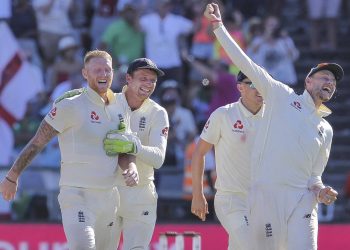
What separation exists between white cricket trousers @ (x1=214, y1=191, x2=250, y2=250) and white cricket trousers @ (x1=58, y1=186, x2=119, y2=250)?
1.13 m

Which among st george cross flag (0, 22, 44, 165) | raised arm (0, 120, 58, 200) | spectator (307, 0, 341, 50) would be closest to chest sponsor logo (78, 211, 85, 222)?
→ raised arm (0, 120, 58, 200)

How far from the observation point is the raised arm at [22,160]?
1092 centimetres

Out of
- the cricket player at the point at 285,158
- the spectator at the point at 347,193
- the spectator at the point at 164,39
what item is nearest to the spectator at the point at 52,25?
the spectator at the point at 164,39

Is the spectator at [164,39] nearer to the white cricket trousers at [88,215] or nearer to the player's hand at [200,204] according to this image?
the player's hand at [200,204]

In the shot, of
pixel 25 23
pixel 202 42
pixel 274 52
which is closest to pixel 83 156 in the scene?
pixel 274 52

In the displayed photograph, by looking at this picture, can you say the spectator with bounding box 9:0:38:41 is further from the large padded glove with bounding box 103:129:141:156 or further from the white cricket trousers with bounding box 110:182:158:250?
the large padded glove with bounding box 103:129:141:156

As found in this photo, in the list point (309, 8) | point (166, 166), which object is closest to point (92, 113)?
point (166, 166)

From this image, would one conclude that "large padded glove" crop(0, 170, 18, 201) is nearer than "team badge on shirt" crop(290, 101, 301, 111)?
No

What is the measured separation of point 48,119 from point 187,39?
9225 millimetres

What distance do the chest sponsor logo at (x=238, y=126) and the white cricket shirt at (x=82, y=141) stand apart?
1393 millimetres

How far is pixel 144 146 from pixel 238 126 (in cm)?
103

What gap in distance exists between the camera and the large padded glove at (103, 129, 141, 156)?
11.0m

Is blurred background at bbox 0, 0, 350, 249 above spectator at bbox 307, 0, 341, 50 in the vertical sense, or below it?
below

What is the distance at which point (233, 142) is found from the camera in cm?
1185
